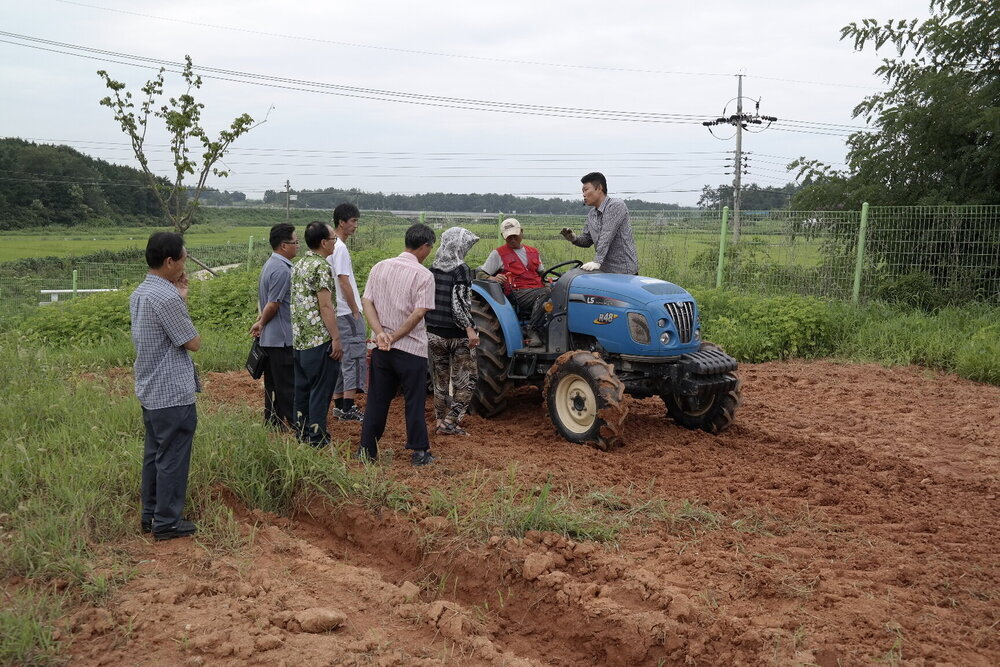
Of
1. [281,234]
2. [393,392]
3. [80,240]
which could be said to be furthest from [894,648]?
[80,240]

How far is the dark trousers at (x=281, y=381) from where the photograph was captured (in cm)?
636

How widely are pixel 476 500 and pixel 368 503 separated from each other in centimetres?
66

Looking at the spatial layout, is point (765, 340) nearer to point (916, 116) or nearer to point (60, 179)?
point (916, 116)

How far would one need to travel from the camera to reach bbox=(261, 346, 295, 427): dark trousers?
20.9 ft

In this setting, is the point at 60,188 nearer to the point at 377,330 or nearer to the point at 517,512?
the point at 377,330

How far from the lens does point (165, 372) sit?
15.4 feet

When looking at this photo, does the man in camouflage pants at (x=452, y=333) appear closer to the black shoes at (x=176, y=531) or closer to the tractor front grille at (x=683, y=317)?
the tractor front grille at (x=683, y=317)

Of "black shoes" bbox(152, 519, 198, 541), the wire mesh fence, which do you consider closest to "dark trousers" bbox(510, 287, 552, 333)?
"black shoes" bbox(152, 519, 198, 541)

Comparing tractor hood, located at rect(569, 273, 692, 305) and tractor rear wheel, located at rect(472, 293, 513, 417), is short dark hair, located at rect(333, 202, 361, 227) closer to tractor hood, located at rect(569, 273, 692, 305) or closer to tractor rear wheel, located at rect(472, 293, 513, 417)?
tractor rear wheel, located at rect(472, 293, 513, 417)

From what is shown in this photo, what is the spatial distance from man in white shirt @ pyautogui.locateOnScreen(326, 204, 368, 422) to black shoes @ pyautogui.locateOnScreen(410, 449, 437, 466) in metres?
1.46

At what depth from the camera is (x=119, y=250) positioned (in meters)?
33.4

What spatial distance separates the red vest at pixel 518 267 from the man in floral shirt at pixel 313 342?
78.0 inches

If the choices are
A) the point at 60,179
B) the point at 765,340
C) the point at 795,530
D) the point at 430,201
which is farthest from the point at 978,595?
the point at 60,179

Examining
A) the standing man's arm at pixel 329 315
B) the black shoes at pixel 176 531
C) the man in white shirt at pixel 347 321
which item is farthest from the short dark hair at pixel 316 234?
the black shoes at pixel 176 531
